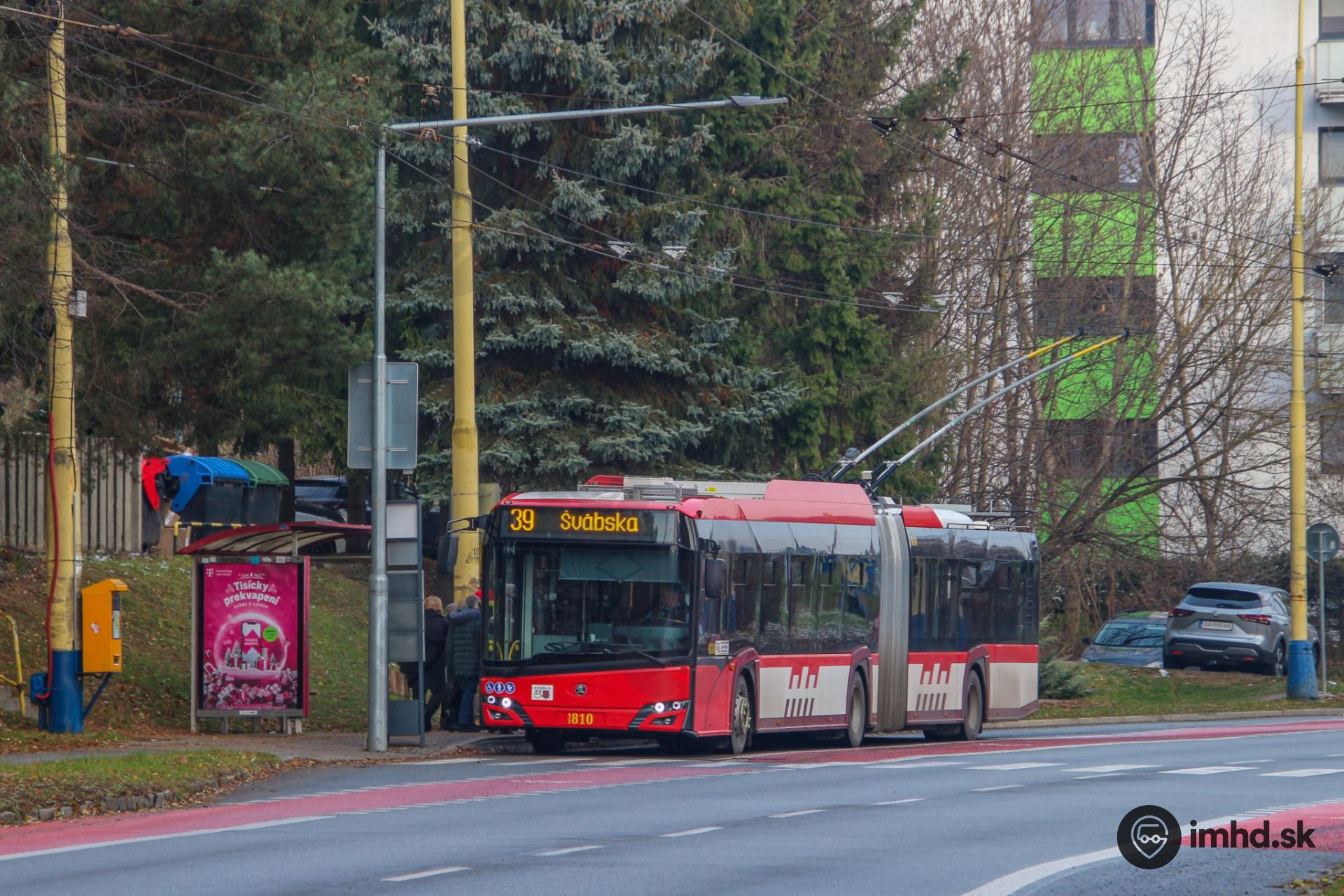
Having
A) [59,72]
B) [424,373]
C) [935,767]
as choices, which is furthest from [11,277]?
[424,373]

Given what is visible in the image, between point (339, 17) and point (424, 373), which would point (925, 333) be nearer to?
point (424, 373)

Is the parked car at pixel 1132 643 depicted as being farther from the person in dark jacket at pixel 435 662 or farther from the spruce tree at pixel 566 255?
the person in dark jacket at pixel 435 662

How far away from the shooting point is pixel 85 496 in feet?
101

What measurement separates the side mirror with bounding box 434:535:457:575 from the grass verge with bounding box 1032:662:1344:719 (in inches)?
566

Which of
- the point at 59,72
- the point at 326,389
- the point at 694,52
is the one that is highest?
the point at 694,52

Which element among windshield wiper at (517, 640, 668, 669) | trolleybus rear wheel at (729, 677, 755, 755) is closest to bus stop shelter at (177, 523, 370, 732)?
windshield wiper at (517, 640, 668, 669)

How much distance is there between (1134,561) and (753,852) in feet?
109

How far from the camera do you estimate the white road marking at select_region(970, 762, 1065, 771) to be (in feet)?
64.2

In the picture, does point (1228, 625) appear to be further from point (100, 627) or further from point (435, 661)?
point (100, 627)

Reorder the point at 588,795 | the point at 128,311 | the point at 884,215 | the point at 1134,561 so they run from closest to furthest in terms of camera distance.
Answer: the point at 588,795 → the point at 128,311 → the point at 884,215 → the point at 1134,561

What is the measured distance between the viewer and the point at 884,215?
39.4 meters

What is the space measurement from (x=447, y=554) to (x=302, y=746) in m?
2.53

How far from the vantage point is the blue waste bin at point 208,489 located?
115ft

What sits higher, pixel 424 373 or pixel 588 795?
pixel 424 373
